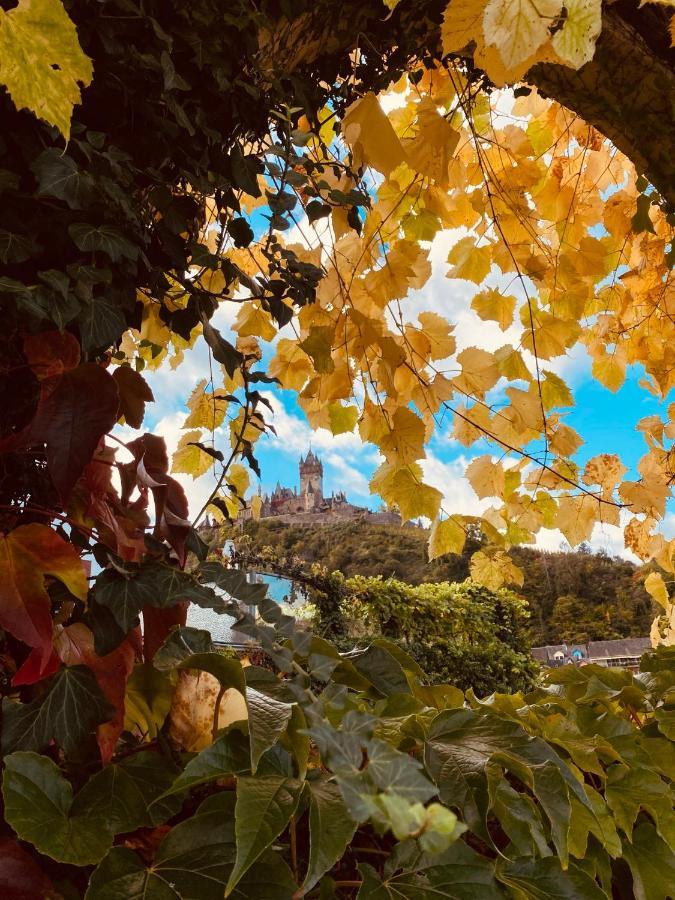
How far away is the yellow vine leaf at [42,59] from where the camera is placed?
41 cm

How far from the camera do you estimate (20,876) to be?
1.41 ft

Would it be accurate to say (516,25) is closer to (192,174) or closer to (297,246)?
(192,174)

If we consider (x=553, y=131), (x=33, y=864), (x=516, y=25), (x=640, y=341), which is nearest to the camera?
(x=33, y=864)

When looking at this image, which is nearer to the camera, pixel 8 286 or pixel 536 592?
pixel 8 286

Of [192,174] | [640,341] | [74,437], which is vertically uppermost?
[640,341]

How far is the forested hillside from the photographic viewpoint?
13.4 meters

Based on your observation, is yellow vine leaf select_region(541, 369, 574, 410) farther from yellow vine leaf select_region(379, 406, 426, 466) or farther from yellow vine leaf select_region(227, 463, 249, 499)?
yellow vine leaf select_region(227, 463, 249, 499)

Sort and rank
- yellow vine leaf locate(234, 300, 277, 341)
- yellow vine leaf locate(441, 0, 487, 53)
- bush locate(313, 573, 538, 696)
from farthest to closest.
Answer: bush locate(313, 573, 538, 696), yellow vine leaf locate(234, 300, 277, 341), yellow vine leaf locate(441, 0, 487, 53)

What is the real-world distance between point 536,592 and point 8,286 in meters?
18.5

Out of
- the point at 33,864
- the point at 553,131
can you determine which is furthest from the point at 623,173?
the point at 33,864

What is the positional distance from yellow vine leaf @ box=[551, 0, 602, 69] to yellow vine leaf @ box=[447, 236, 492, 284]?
1.23 metres

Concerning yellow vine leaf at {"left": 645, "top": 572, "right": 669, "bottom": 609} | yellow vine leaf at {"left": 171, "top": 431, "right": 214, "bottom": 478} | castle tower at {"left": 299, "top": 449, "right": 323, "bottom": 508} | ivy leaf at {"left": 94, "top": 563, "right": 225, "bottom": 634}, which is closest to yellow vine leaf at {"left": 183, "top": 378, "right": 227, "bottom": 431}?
yellow vine leaf at {"left": 171, "top": 431, "right": 214, "bottom": 478}

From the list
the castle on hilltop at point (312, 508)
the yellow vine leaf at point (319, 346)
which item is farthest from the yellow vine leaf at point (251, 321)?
the castle on hilltop at point (312, 508)

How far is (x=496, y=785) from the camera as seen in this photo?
48 centimetres
